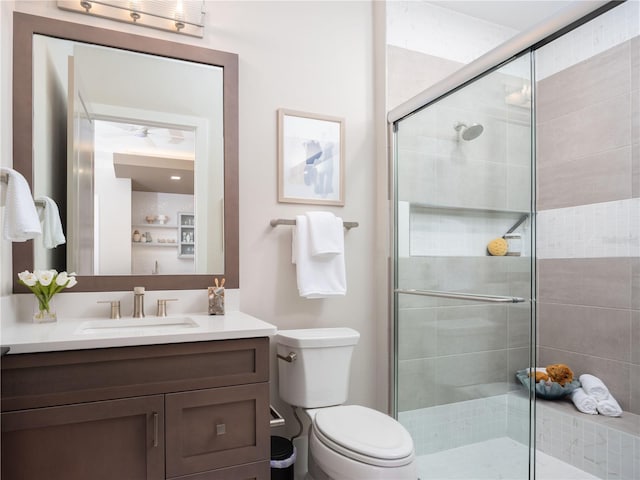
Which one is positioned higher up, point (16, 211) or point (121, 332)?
point (16, 211)

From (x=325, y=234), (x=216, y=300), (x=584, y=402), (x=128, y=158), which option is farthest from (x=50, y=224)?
(x=584, y=402)

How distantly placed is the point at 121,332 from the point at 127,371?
176 millimetres

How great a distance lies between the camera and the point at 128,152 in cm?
184

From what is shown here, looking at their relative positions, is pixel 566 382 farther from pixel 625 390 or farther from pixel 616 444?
pixel 616 444

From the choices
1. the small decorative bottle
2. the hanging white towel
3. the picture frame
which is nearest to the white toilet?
the small decorative bottle

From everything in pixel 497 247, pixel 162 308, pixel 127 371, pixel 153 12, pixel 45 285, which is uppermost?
pixel 153 12

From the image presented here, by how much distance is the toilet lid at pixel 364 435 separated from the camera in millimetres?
1428

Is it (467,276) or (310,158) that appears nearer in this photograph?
(467,276)

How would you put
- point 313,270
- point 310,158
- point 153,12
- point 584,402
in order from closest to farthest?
point 153,12, point 313,270, point 310,158, point 584,402

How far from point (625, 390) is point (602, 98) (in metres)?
1.66

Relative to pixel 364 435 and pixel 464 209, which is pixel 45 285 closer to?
pixel 364 435

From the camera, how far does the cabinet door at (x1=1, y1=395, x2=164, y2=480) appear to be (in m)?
1.18

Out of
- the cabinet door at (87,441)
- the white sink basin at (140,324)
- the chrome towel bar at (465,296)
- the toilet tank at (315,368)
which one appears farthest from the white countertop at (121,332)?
the chrome towel bar at (465,296)

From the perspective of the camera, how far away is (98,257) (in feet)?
5.86
